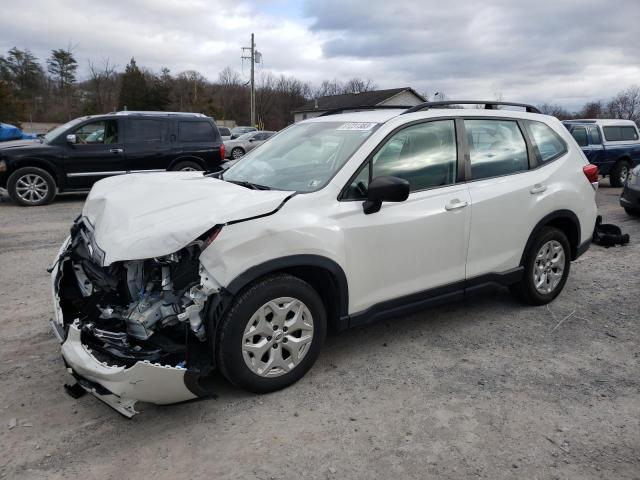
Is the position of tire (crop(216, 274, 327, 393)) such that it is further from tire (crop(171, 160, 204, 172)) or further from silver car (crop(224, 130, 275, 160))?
silver car (crop(224, 130, 275, 160))

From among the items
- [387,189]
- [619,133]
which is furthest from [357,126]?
[619,133]

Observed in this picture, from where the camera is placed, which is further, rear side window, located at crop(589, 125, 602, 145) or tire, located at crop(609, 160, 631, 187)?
tire, located at crop(609, 160, 631, 187)

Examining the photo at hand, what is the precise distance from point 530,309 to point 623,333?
756 millimetres

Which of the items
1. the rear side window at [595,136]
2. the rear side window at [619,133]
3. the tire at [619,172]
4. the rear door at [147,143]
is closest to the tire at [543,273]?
the rear door at [147,143]

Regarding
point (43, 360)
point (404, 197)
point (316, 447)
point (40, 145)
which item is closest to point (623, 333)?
point (404, 197)

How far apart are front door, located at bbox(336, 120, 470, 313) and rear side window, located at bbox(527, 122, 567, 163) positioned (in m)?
1.04

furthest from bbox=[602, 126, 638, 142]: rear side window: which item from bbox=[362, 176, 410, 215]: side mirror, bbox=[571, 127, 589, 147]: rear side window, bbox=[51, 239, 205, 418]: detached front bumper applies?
bbox=[51, 239, 205, 418]: detached front bumper

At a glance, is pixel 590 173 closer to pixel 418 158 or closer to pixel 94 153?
pixel 418 158

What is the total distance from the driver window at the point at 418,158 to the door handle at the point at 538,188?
858 mm

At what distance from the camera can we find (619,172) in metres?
13.7

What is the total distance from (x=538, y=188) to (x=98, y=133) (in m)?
9.11

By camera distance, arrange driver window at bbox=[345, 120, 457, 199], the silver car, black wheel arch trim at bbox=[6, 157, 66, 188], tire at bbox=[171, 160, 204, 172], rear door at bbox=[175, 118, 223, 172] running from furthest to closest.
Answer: the silver car
rear door at bbox=[175, 118, 223, 172]
tire at bbox=[171, 160, 204, 172]
black wheel arch trim at bbox=[6, 157, 66, 188]
driver window at bbox=[345, 120, 457, 199]

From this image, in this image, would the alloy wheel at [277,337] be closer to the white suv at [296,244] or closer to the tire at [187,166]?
the white suv at [296,244]

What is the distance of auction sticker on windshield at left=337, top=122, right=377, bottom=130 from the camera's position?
3.65 m
